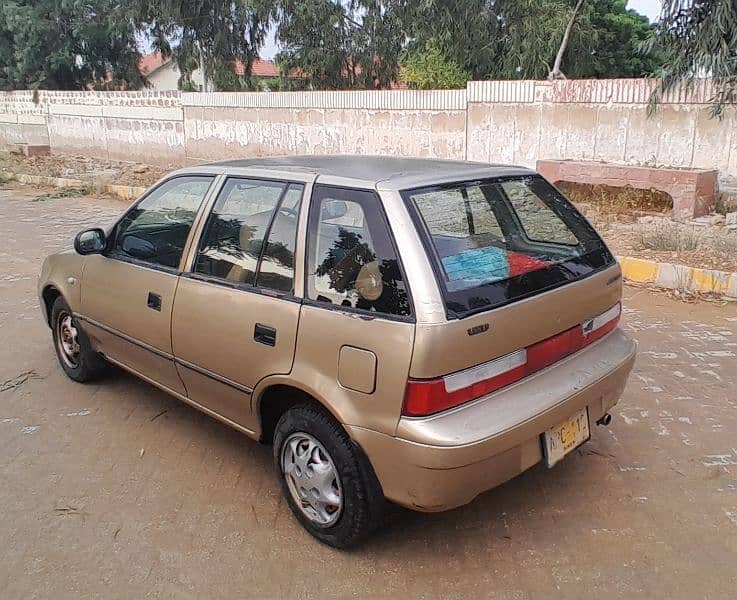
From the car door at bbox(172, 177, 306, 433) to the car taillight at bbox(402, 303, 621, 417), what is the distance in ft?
2.24

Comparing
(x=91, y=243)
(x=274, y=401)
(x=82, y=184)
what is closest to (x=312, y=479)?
(x=274, y=401)

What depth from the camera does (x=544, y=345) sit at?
9.93 feet

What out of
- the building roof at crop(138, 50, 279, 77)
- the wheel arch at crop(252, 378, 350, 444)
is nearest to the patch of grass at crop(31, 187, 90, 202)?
the building roof at crop(138, 50, 279, 77)

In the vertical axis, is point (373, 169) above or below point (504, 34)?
below

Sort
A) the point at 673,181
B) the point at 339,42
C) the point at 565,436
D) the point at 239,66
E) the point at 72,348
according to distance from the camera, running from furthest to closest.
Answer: the point at 239,66, the point at 339,42, the point at 673,181, the point at 72,348, the point at 565,436

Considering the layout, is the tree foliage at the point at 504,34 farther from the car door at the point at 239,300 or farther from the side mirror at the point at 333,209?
the side mirror at the point at 333,209

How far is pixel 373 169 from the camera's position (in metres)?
3.32

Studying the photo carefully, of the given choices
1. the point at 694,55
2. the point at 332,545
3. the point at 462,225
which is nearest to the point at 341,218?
the point at 462,225

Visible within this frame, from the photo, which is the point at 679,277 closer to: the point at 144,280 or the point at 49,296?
the point at 144,280

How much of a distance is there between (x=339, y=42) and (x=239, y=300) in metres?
20.3

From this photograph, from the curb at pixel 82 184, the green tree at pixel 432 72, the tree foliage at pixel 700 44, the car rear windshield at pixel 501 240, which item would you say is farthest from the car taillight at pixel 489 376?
the green tree at pixel 432 72

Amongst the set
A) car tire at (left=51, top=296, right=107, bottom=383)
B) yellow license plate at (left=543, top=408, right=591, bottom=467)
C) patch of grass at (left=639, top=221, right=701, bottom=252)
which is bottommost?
car tire at (left=51, top=296, right=107, bottom=383)

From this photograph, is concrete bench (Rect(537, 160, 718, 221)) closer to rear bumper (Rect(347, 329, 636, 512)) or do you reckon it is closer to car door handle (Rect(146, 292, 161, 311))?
car door handle (Rect(146, 292, 161, 311))

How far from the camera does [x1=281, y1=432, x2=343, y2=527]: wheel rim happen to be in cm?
301
